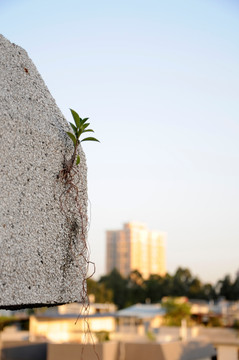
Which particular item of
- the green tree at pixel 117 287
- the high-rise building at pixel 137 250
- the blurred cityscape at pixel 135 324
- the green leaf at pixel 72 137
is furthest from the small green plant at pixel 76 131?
the high-rise building at pixel 137 250

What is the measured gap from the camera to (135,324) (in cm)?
3362

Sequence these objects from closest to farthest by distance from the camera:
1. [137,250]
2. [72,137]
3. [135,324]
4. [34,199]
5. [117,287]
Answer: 1. [34,199]
2. [72,137]
3. [135,324]
4. [117,287]
5. [137,250]

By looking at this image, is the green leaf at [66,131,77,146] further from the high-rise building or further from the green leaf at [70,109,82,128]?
the high-rise building

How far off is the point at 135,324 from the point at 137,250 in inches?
2364

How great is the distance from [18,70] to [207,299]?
5379 centimetres

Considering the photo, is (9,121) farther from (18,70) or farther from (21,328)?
(21,328)

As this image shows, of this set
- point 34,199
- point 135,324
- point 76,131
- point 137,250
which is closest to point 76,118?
point 76,131

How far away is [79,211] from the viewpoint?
2152mm

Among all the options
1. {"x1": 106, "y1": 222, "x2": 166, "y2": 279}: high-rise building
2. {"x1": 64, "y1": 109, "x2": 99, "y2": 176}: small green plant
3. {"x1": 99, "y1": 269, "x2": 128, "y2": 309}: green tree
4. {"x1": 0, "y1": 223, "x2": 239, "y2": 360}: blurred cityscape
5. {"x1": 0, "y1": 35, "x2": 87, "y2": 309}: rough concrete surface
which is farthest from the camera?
{"x1": 106, "y1": 222, "x2": 166, "y2": 279}: high-rise building

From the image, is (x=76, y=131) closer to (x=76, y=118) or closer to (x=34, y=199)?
(x=76, y=118)

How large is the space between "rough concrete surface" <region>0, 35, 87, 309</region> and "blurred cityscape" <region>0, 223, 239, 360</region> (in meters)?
0.22

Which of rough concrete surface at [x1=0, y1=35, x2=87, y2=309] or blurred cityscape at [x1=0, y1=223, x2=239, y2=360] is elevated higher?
rough concrete surface at [x1=0, y1=35, x2=87, y2=309]

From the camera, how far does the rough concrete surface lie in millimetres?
1784

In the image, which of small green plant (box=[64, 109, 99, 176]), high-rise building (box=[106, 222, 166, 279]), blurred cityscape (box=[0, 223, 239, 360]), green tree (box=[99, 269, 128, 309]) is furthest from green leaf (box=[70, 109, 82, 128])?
high-rise building (box=[106, 222, 166, 279])
